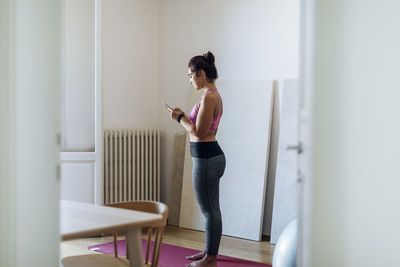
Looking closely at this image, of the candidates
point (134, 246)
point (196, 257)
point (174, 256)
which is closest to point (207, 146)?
point (196, 257)

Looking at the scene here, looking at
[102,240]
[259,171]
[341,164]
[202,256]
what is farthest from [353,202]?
[102,240]

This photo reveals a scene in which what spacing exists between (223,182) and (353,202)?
3.12 metres

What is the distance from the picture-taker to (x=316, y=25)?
5.96ft

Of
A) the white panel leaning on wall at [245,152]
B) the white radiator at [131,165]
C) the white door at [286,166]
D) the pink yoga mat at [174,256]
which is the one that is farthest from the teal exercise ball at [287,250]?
the white radiator at [131,165]

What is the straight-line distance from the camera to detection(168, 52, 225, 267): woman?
11.3 feet

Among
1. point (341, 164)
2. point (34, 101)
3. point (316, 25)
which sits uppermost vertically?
point (316, 25)

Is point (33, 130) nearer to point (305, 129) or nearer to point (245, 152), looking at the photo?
point (305, 129)

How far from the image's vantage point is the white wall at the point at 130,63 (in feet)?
17.0

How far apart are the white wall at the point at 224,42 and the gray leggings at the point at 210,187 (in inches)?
63.5

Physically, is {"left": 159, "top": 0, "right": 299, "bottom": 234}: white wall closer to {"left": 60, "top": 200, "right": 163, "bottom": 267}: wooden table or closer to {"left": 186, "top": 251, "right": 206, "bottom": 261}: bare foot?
{"left": 186, "top": 251, "right": 206, "bottom": 261}: bare foot

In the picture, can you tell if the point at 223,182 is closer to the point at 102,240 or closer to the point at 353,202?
the point at 102,240

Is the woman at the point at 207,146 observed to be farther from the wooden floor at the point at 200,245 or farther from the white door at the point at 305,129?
the white door at the point at 305,129

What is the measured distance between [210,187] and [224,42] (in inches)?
86.6

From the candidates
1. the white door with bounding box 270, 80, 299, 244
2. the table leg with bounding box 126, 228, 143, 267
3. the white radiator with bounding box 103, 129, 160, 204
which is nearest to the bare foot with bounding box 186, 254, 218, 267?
the white door with bounding box 270, 80, 299, 244
